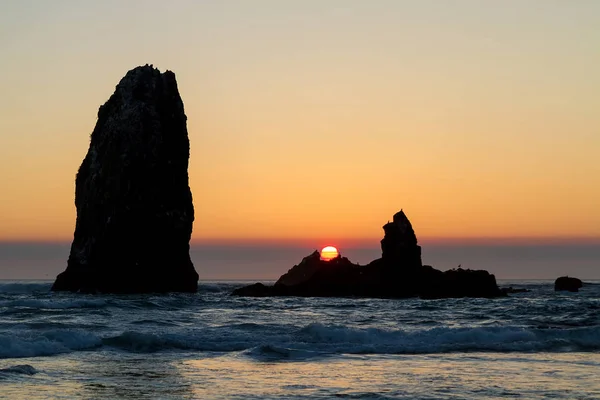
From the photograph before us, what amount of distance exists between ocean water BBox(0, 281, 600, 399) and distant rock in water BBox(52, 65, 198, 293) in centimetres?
3183

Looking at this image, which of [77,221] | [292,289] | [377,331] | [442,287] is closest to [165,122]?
[77,221]

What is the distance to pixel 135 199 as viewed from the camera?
7656 cm

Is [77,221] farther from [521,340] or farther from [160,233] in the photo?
[521,340]

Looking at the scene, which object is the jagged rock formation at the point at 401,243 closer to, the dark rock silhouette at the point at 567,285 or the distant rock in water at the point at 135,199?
the distant rock in water at the point at 135,199

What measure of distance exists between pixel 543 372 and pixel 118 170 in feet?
194

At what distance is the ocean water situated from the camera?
19906mm

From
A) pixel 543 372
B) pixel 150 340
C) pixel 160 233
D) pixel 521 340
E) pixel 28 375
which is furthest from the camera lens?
pixel 160 233

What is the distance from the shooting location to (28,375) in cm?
2147

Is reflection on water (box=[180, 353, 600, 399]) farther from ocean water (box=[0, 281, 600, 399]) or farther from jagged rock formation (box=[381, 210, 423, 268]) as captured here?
jagged rock formation (box=[381, 210, 423, 268])

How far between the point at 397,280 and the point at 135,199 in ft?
84.0

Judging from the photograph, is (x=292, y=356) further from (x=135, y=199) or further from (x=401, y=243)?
(x=135, y=199)

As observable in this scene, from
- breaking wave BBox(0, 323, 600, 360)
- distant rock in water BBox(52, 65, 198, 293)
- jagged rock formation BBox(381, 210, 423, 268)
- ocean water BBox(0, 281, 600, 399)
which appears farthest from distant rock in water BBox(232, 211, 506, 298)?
breaking wave BBox(0, 323, 600, 360)

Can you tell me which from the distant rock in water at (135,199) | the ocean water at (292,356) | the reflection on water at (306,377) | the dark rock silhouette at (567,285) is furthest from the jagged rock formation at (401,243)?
the reflection on water at (306,377)

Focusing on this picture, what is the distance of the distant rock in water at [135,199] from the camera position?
75.8 m
